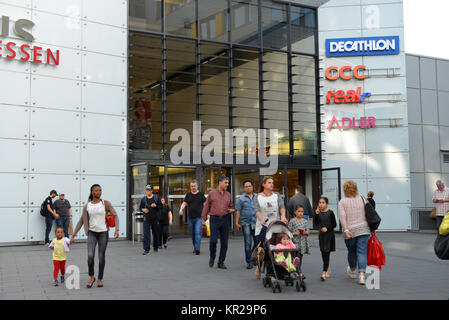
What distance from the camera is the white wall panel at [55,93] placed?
49.0ft

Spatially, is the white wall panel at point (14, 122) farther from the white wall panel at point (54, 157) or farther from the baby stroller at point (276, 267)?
the baby stroller at point (276, 267)

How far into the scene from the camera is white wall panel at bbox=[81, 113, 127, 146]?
15.7 metres

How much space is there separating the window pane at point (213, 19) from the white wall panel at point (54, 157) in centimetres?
695

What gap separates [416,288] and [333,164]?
13.0 m

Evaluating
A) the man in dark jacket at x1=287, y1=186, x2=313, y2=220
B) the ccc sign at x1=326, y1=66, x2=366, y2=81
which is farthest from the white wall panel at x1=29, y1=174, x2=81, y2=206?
the ccc sign at x1=326, y1=66, x2=366, y2=81

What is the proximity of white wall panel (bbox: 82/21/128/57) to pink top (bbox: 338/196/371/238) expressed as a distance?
1117 cm

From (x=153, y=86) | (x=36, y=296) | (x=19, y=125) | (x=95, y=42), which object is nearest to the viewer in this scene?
(x=36, y=296)

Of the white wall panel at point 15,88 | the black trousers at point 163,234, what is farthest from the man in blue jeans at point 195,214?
the white wall panel at point 15,88

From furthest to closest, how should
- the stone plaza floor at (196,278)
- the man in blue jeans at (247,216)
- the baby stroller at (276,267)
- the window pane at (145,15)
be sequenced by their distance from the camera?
1. the window pane at (145,15)
2. the man in blue jeans at (247,216)
3. the baby stroller at (276,267)
4. the stone plaza floor at (196,278)

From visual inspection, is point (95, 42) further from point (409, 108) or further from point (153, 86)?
point (409, 108)

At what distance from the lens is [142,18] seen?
1741 centimetres

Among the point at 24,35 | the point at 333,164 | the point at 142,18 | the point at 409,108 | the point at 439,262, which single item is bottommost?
the point at 439,262

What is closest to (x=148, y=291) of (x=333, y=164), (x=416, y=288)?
(x=416, y=288)

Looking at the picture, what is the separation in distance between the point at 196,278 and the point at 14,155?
859 cm
